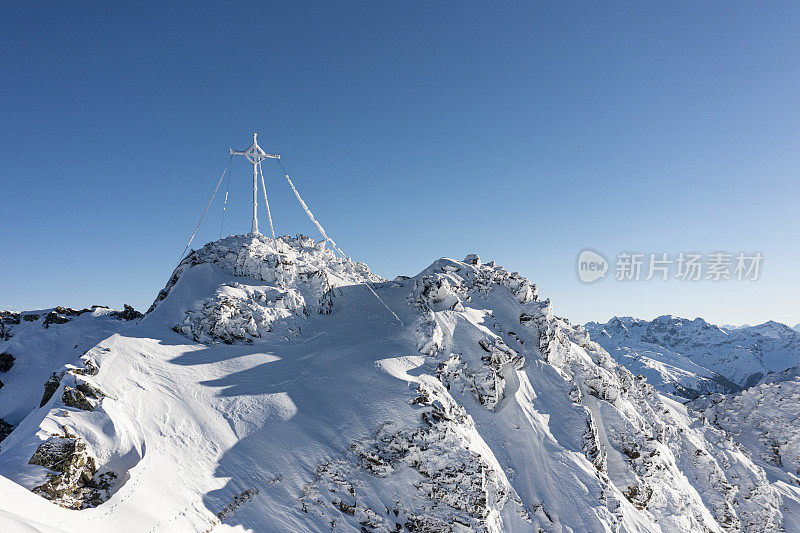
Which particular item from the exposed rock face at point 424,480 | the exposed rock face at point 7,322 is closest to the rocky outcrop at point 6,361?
the exposed rock face at point 7,322

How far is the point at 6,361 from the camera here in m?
28.8

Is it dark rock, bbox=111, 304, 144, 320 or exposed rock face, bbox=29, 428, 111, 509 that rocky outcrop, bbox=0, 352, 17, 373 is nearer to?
dark rock, bbox=111, 304, 144, 320

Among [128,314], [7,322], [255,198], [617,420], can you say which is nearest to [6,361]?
[7,322]

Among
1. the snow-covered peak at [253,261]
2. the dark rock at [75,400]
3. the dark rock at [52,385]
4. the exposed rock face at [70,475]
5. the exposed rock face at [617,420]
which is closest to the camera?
the exposed rock face at [70,475]

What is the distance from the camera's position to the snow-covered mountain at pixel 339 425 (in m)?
15.7

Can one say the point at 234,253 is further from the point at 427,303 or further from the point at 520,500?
the point at 520,500

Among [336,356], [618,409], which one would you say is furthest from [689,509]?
[336,356]

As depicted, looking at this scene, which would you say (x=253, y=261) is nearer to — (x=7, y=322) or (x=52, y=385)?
(x=52, y=385)

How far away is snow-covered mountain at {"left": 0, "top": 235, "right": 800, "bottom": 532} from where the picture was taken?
15.7 metres

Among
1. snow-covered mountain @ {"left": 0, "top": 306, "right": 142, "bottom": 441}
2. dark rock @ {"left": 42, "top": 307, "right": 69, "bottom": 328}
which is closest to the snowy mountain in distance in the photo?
snow-covered mountain @ {"left": 0, "top": 306, "right": 142, "bottom": 441}

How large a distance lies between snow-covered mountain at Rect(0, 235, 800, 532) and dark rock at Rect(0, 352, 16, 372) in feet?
15.8

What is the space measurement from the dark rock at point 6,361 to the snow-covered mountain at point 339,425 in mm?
4807

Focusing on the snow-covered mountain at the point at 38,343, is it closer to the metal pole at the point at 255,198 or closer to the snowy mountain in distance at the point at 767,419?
the metal pole at the point at 255,198

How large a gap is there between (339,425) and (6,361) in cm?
2954
